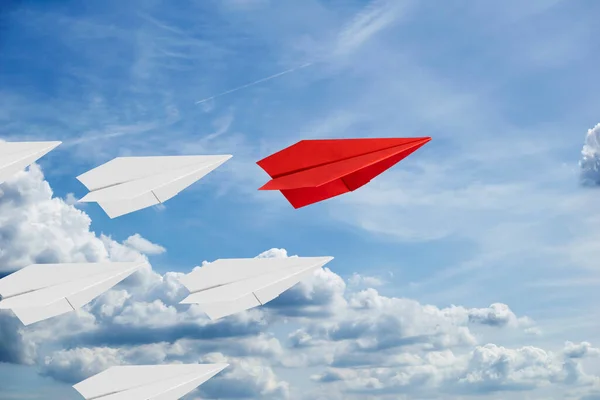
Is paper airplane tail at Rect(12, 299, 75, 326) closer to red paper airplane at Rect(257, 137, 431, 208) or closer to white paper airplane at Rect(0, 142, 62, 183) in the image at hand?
white paper airplane at Rect(0, 142, 62, 183)

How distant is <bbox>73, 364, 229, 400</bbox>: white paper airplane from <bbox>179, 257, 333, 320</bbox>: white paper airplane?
1747 mm

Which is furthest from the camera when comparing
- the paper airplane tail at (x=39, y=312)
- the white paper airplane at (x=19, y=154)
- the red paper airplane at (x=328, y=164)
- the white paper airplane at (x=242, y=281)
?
the white paper airplane at (x=19, y=154)

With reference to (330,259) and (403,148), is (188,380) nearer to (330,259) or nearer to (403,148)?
(330,259)

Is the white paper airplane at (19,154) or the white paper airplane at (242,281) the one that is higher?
the white paper airplane at (19,154)

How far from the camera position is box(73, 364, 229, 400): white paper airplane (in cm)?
2116

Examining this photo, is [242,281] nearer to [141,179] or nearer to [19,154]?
[141,179]

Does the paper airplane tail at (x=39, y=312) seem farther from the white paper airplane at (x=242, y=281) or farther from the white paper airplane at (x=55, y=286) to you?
the white paper airplane at (x=242, y=281)

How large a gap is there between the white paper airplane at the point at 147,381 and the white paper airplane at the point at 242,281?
175cm

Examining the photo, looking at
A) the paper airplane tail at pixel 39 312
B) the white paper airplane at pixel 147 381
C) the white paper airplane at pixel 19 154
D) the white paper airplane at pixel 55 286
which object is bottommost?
the white paper airplane at pixel 147 381

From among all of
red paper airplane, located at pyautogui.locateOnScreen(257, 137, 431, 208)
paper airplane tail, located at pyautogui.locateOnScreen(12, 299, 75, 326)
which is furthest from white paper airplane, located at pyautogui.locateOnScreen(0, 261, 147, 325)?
red paper airplane, located at pyautogui.locateOnScreen(257, 137, 431, 208)

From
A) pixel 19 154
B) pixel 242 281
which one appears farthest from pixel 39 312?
pixel 242 281

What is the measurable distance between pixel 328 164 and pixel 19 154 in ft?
33.1

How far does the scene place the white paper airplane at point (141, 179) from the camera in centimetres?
2267

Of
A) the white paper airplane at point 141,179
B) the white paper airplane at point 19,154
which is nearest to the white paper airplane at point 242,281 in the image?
the white paper airplane at point 141,179
